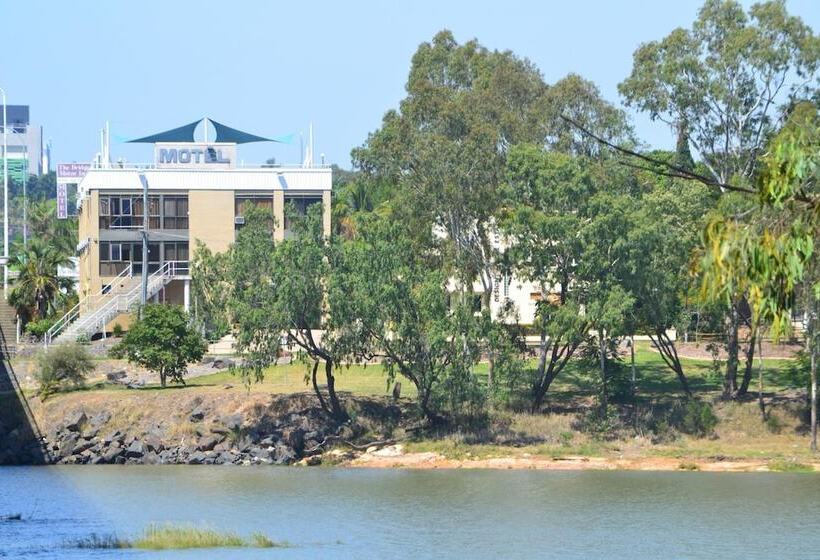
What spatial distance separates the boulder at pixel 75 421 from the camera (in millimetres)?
65625

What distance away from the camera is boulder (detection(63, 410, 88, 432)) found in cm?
6562

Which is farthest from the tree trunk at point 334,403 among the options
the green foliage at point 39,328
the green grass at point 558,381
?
the green foliage at point 39,328

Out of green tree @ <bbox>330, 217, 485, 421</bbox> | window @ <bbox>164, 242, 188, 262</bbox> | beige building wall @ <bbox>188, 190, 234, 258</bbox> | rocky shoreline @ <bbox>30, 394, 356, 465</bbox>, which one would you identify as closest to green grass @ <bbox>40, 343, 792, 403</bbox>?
rocky shoreline @ <bbox>30, 394, 356, 465</bbox>

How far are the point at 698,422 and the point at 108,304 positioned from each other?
3625cm

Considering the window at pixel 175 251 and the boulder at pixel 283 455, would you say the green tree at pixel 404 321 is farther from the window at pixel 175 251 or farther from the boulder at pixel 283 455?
the window at pixel 175 251

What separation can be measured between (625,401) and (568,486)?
14.7 metres

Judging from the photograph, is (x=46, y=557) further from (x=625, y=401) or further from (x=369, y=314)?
(x=625, y=401)

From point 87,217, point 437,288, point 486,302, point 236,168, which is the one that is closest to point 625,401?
point 486,302

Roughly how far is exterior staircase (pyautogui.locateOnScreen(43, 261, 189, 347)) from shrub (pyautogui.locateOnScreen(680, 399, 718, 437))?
3030 centimetres

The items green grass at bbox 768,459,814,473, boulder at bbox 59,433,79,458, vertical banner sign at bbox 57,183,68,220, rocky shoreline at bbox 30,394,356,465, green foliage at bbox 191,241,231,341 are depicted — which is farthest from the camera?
vertical banner sign at bbox 57,183,68,220

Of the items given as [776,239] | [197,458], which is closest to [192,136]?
[197,458]

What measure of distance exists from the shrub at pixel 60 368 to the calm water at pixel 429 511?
785 cm

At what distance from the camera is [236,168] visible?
309 ft

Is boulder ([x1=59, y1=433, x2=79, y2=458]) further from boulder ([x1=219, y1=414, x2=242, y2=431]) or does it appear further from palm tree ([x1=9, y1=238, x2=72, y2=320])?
palm tree ([x1=9, y1=238, x2=72, y2=320])
